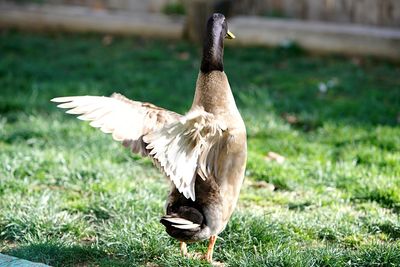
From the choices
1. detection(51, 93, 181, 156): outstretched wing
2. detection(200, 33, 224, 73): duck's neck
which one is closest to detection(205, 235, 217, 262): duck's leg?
detection(51, 93, 181, 156): outstretched wing

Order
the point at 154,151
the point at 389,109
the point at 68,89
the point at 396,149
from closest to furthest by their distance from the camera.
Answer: the point at 154,151 < the point at 396,149 < the point at 389,109 < the point at 68,89

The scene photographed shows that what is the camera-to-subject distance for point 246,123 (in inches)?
327

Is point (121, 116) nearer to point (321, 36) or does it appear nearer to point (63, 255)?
point (63, 255)

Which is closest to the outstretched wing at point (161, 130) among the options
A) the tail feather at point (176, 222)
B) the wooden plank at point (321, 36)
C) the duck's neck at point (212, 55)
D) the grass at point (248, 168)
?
the tail feather at point (176, 222)

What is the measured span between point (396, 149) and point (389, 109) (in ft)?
4.18

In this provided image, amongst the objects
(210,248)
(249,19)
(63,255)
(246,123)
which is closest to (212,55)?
(210,248)

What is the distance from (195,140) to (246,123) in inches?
156

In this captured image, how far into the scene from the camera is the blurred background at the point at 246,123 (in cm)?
539

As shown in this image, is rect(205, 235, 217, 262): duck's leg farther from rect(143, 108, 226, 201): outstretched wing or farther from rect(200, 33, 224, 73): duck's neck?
rect(200, 33, 224, 73): duck's neck

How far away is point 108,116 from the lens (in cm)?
437

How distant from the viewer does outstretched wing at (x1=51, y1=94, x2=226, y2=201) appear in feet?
13.9

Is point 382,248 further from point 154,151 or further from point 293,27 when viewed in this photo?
point 293,27

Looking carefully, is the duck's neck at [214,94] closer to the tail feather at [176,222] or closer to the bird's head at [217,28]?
the bird's head at [217,28]

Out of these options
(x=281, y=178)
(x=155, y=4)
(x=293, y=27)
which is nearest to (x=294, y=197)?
(x=281, y=178)
